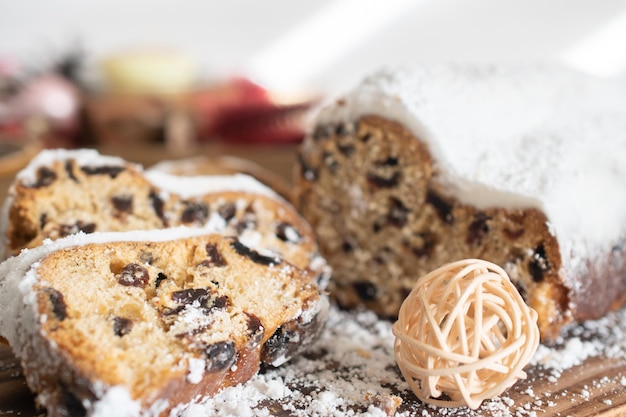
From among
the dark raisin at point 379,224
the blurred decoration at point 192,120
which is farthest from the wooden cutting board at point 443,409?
the blurred decoration at point 192,120

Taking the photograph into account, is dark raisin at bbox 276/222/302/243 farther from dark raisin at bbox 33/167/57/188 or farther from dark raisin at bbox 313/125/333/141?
dark raisin at bbox 33/167/57/188

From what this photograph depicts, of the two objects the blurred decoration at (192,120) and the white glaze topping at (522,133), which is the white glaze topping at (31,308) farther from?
the blurred decoration at (192,120)

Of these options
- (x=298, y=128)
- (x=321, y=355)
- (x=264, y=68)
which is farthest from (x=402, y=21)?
(x=321, y=355)

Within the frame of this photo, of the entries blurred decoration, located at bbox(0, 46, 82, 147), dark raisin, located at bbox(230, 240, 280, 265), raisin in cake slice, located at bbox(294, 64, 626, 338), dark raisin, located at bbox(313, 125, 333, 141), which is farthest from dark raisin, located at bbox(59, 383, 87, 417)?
blurred decoration, located at bbox(0, 46, 82, 147)

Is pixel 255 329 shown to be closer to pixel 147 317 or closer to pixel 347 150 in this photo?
pixel 147 317

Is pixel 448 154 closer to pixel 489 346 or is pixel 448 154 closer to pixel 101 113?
pixel 489 346

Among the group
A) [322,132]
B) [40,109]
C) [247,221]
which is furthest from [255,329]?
[40,109]
